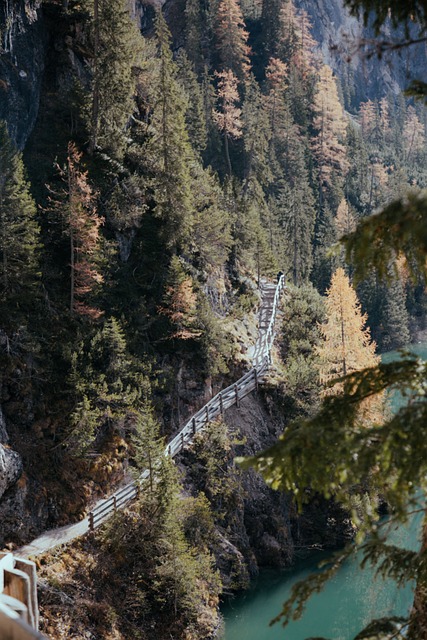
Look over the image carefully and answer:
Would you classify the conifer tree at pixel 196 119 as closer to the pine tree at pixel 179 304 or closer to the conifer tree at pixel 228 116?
the conifer tree at pixel 228 116

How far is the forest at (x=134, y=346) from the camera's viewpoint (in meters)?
21.7

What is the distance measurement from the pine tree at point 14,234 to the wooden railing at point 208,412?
801 cm

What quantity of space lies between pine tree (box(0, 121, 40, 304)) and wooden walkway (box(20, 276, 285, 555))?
8103 mm

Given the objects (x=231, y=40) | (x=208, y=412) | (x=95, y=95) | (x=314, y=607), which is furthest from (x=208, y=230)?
(x=231, y=40)

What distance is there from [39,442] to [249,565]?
1066 cm

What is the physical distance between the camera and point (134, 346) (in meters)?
28.3

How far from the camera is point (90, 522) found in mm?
22000

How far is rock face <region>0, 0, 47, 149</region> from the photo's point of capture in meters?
29.5

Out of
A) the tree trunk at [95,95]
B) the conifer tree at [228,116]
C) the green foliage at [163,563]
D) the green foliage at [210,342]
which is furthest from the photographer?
the conifer tree at [228,116]

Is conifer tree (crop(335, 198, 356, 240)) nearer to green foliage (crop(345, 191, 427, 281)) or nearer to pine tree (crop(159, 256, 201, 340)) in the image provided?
pine tree (crop(159, 256, 201, 340))

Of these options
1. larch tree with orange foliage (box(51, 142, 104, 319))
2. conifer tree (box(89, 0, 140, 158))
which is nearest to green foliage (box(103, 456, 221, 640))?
larch tree with orange foliage (box(51, 142, 104, 319))

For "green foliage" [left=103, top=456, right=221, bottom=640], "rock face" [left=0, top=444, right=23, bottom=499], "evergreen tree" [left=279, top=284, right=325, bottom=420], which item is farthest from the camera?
"evergreen tree" [left=279, top=284, right=325, bottom=420]

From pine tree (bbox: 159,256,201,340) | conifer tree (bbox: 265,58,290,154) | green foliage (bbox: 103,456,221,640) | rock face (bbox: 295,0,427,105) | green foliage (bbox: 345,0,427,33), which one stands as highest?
rock face (bbox: 295,0,427,105)

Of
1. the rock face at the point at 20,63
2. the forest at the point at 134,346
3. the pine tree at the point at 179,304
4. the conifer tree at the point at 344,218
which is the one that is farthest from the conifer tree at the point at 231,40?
the pine tree at the point at 179,304
